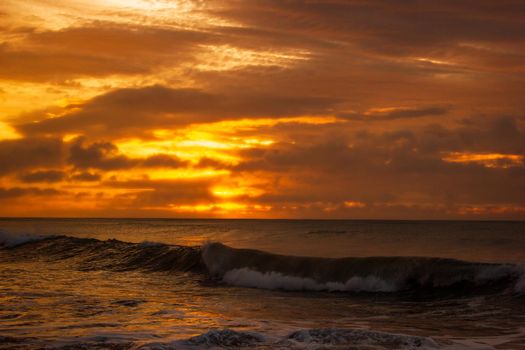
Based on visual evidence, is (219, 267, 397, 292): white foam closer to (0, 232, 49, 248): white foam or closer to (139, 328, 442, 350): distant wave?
(139, 328, 442, 350): distant wave

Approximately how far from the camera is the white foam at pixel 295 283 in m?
19.0

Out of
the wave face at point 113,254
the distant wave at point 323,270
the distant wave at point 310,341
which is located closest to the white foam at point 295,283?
the distant wave at point 323,270

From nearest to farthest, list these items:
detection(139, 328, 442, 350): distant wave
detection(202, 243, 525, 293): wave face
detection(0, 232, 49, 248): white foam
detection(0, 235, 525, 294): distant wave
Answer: detection(139, 328, 442, 350): distant wave < detection(202, 243, 525, 293): wave face < detection(0, 235, 525, 294): distant wave < detection(0, 232, 49, 248): white foam

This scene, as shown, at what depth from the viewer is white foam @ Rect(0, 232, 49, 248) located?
131 ft

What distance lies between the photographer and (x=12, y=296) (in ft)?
51.8

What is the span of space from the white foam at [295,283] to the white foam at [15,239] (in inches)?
903

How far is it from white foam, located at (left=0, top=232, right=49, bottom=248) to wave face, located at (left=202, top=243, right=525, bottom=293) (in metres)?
21.9

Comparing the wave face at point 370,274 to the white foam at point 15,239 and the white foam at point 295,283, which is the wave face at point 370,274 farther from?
the white foam at point 15,239

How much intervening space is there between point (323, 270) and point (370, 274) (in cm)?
180

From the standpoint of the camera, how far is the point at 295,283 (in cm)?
2003

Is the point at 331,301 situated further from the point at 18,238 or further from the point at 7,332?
the point at 18,238

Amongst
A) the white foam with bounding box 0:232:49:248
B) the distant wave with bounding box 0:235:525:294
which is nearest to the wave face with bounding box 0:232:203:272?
the distant wave with bounding box 0:235:525:294

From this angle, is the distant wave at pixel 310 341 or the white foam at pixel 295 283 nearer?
the distant wave at pixel 310 341

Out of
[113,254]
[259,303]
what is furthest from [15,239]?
[259,303]
